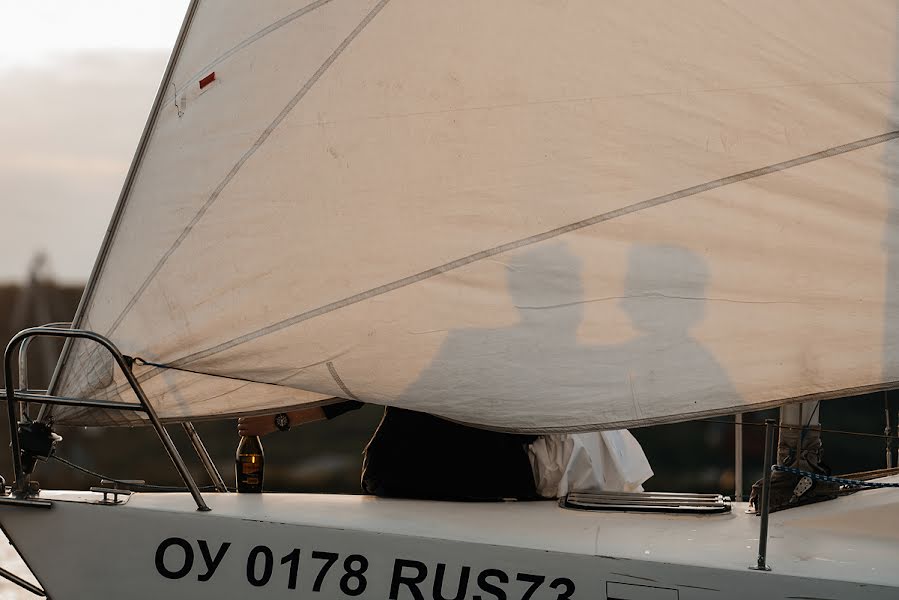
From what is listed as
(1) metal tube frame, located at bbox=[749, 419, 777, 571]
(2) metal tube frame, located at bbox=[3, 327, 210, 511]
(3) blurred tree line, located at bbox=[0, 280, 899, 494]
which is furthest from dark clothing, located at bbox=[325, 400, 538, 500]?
(3) blurred tree line, located at bbox=[0, 280, 899, 494]

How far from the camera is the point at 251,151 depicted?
10.1 feet

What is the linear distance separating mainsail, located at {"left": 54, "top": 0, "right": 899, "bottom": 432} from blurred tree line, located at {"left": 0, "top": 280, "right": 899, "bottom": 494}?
336 inches

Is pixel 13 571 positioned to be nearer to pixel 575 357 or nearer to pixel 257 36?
pixel 257 36

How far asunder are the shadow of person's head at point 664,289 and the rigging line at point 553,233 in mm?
123

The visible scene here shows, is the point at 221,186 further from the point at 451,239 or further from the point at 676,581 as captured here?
the point at 676,581

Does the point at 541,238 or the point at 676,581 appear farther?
the point at 541,238

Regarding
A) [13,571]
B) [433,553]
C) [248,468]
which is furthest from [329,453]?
[433,553]

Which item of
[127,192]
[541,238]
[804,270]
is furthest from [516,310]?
[127,192]

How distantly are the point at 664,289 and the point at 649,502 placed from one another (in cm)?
59

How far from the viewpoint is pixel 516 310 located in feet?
9.80

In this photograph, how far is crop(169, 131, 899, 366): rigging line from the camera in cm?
295

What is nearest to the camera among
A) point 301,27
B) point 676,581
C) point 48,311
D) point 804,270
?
point 676,581

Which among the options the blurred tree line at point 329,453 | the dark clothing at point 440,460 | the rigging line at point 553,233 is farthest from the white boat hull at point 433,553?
the blurred tree line at point 329,453

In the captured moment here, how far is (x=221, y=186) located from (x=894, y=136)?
173 cm
